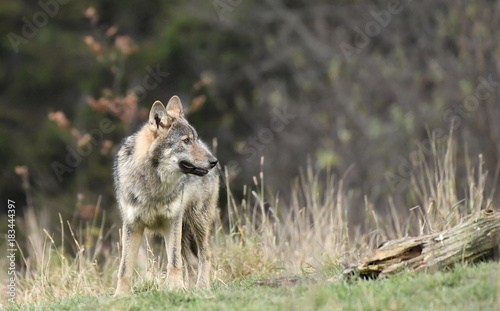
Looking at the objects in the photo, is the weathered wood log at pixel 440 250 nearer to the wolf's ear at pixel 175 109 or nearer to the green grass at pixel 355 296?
the green grass at pixel 355 296

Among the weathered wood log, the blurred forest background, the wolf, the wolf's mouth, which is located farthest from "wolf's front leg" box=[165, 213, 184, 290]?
the blurred forest background

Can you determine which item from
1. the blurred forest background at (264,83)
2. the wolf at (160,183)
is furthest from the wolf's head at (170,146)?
the blurred forest background at (264,83)

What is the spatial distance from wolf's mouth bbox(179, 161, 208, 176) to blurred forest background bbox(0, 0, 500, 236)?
37.4ft

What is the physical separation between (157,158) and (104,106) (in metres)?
6.36

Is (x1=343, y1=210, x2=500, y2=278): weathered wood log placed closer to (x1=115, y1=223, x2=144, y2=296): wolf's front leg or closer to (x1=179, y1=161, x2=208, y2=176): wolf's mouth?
(x1=179, y1=161, x2=208, y2=176): wolf's mouth

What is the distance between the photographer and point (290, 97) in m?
25.7

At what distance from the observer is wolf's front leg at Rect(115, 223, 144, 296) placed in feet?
26.1

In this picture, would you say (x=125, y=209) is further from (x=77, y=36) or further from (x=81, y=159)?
(x=77, y=36)

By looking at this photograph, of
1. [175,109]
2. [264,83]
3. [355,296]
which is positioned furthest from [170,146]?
[264,83]

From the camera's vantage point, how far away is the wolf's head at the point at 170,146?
8.09 metres

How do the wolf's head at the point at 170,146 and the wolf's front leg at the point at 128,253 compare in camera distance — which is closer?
the wolf's front leg at the point at 128,253

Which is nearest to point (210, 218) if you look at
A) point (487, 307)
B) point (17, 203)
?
point (487, 307)

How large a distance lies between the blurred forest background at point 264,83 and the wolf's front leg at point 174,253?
443 inches

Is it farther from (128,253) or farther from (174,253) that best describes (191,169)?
(128,253)
